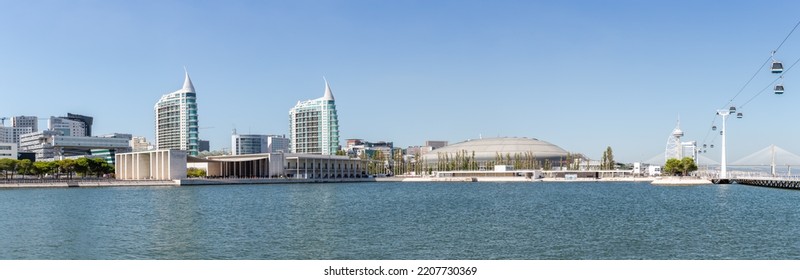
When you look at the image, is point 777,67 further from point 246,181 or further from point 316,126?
point 316,126

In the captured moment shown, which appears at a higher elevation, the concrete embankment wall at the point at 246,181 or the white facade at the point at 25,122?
the white facade at the point at 25,122

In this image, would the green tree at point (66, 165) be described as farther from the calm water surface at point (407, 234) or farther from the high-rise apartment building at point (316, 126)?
the high-rise apartment building at point (316, 126)

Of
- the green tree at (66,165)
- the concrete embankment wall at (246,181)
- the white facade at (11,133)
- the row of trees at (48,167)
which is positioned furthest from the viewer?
the white facade at (11,133)

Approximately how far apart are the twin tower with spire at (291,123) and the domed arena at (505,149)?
747 inches

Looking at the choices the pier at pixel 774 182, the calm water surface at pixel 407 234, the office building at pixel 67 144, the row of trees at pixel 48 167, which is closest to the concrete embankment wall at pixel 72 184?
the row of trees at pixel 48 167

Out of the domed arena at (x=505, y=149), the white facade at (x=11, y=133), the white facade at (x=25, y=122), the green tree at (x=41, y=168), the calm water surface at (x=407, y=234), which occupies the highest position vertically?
the white facade at (x=25, y=122)

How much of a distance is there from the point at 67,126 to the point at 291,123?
228 feet

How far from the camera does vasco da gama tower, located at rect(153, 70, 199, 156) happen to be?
114 m

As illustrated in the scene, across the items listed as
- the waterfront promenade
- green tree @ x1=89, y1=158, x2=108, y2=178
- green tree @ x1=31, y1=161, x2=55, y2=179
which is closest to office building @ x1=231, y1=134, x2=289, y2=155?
the waterfront promenade

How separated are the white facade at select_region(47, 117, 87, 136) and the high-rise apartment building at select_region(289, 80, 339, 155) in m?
66.3

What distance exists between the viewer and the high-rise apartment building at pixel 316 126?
4823 inches

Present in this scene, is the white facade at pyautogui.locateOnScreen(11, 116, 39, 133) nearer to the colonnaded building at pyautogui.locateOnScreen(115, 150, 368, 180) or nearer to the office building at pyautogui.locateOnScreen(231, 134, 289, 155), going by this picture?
the office building at pyautogui.locateOnScreen(231, 134, 289, 155)

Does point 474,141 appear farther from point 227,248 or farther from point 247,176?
point 227,248
